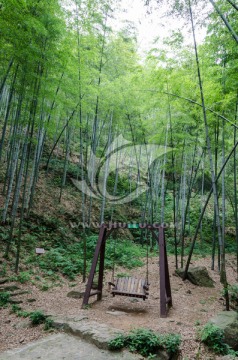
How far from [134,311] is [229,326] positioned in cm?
170

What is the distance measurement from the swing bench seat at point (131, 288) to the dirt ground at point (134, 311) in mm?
298

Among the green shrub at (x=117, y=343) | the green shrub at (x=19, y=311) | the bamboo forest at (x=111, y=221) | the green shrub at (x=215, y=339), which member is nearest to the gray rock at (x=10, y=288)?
the bamboo forest at (x=111, y=221)

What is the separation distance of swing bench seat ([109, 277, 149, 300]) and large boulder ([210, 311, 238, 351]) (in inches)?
49.8

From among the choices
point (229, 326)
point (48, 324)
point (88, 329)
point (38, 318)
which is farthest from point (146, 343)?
point (38, 318)

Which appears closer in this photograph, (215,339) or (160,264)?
(215,339)

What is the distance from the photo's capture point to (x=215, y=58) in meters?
5.03

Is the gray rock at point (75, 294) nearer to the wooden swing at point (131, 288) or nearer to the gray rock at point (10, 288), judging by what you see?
the wooden swing at point (131, 288)

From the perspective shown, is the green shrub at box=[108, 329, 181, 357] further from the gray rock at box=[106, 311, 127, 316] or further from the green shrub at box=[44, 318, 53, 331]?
the gray rock at box=[106, 311, 127, 316]

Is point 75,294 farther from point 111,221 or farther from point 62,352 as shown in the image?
point 62,352

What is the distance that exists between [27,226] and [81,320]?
433 centimetres

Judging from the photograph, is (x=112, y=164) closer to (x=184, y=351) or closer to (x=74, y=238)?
(x=74, y=238)

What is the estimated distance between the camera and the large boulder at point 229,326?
2.88 meters

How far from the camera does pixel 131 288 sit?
14.3 feet

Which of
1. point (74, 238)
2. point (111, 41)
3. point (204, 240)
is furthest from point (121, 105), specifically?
point (204, 240)
